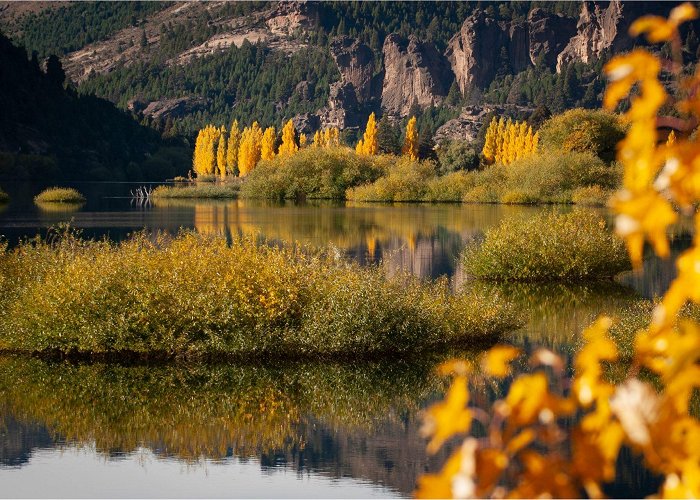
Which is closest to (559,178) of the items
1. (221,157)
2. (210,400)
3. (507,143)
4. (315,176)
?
(315,176)

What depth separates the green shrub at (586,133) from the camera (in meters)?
68.9

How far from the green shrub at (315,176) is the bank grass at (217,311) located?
5747 centimetres

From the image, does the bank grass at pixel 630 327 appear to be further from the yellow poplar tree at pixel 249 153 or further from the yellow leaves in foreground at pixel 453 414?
the yellow poplar tree at pixel 249 153

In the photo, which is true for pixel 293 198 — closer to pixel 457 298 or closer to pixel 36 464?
pixel 457 298

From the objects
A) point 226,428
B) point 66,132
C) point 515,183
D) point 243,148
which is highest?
point 66,132

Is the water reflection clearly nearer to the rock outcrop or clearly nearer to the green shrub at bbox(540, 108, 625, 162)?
the green shrub at bbox(540, 108, 625, 162)

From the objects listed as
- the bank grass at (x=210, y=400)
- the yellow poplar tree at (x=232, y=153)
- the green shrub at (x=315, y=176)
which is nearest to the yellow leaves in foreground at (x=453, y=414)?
the bank grass at (x=210, y=400)

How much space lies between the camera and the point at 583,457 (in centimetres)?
246

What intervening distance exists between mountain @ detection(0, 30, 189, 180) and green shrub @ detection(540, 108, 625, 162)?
55.9 metres

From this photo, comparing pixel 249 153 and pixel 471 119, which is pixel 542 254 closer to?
pixel 249 153

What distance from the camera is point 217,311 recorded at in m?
15.1

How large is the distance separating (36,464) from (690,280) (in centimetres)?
999

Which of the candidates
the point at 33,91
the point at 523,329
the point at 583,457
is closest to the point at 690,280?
the point at 583,457

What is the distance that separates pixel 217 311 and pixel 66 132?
123047 millimetres
